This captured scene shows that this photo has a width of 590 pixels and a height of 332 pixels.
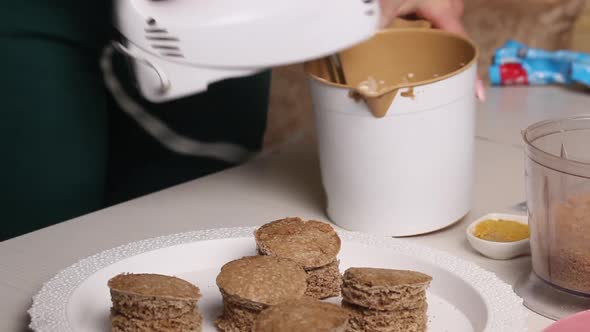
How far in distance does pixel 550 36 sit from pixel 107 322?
65.8 inches

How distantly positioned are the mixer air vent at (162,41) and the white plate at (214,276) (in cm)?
20

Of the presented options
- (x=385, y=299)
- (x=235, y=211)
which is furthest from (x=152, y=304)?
(x=235, y=211)

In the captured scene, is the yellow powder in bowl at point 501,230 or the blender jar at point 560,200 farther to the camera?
the yellow powder in bowl at point 501,230

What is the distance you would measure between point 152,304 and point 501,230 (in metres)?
0.39

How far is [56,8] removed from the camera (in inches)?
45.6

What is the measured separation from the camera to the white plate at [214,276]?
0.80m

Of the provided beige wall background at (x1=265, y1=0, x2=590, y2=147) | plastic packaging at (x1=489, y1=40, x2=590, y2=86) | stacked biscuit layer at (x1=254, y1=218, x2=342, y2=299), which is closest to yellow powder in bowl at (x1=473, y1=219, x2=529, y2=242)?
stacked biscuit layer at (x1=254, y1=218, x2=342, y2=299)

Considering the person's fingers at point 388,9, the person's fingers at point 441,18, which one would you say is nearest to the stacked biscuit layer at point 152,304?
the person's fingers at point 388,9

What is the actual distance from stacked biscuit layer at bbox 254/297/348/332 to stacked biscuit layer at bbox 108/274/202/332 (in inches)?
2.9

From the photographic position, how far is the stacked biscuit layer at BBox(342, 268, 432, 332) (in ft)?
2.53

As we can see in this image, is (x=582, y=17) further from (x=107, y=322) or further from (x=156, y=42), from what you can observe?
(x=107, y=322)

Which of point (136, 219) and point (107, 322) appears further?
point (136, 219)

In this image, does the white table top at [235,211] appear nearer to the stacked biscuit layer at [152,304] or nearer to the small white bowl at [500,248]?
the small white bowl at [500,248]

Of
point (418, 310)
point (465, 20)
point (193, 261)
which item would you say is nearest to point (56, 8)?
point (193, 261)
